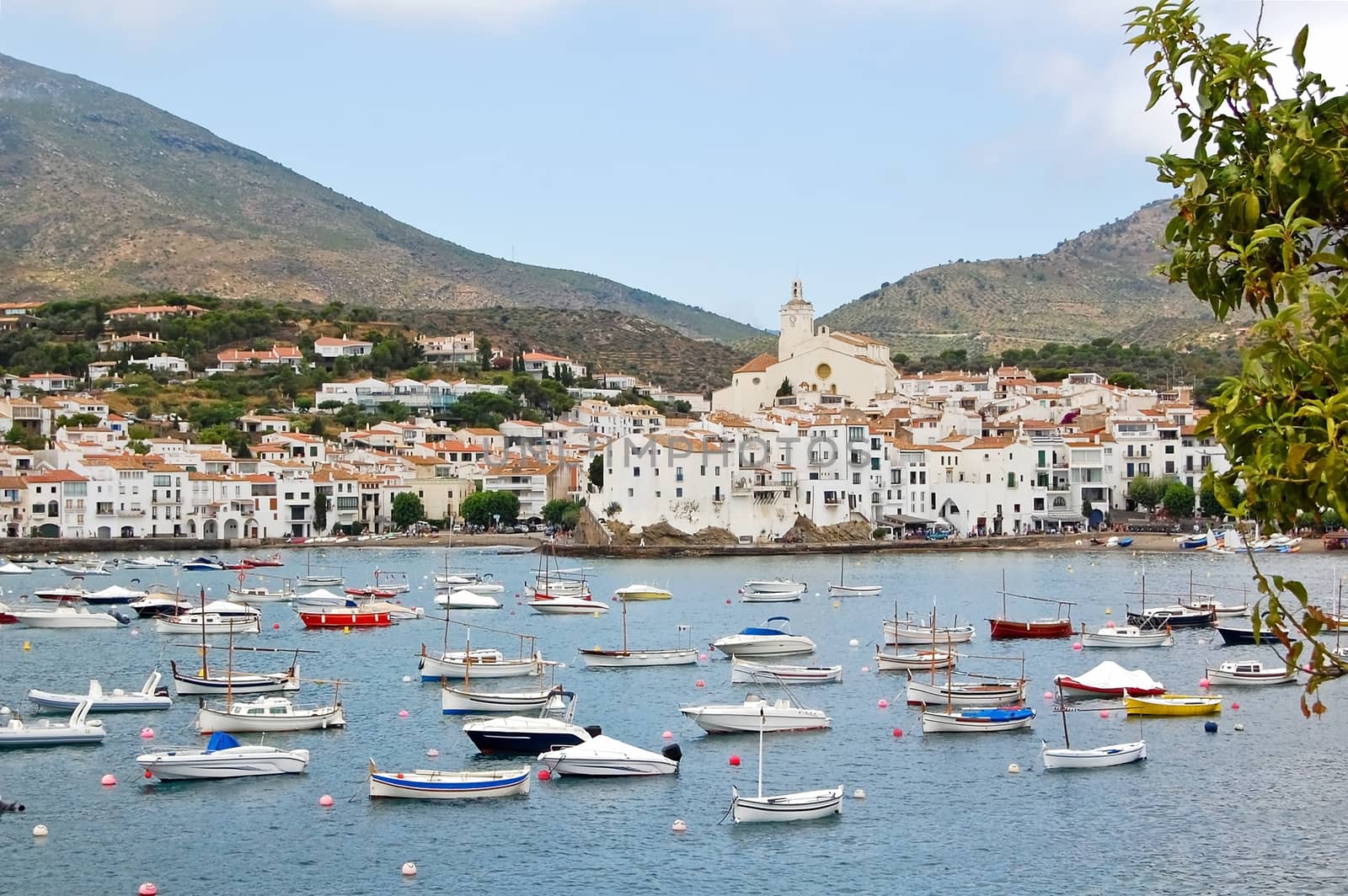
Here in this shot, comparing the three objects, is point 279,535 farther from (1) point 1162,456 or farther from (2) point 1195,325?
(2) point 1195,325

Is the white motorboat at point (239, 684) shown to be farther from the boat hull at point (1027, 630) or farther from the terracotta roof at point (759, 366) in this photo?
the terracotta roof at point (759, 366)

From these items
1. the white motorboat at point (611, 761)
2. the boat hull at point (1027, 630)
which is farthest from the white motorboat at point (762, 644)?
the white motorboat at point (611, 761)

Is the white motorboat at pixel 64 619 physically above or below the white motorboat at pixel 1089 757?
above

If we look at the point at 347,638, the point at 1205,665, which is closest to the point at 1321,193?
the point at 1205,665

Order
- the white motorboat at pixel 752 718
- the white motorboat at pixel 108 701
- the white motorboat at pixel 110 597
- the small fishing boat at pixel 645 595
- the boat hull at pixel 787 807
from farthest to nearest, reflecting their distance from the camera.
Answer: the small fishing boat at pixel 645 595 < the white motorboat at pixel 110 597 < the white motorboat at pixel 108 701 < the white motorboat at pixel 752 718 < the boat hull at pixel 787 807

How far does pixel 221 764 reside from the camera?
24781 mm

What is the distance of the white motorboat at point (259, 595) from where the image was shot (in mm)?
53406

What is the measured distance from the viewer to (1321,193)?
21.5ft

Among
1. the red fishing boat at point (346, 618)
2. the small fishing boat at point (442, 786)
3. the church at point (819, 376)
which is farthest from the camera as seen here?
the church at point (819, 376)

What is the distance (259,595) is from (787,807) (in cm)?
3598

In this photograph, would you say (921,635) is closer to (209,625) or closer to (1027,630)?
(1027,630)

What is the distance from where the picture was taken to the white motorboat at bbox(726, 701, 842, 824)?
71.4 feet

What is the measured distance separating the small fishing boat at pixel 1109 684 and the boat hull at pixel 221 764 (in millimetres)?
14113

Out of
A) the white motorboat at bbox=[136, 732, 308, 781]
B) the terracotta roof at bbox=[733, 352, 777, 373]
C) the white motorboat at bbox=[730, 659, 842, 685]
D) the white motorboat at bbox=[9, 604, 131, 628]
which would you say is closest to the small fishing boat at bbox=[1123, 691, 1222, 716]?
the white motorboat at bbox=[730, 659, 842, 685]
